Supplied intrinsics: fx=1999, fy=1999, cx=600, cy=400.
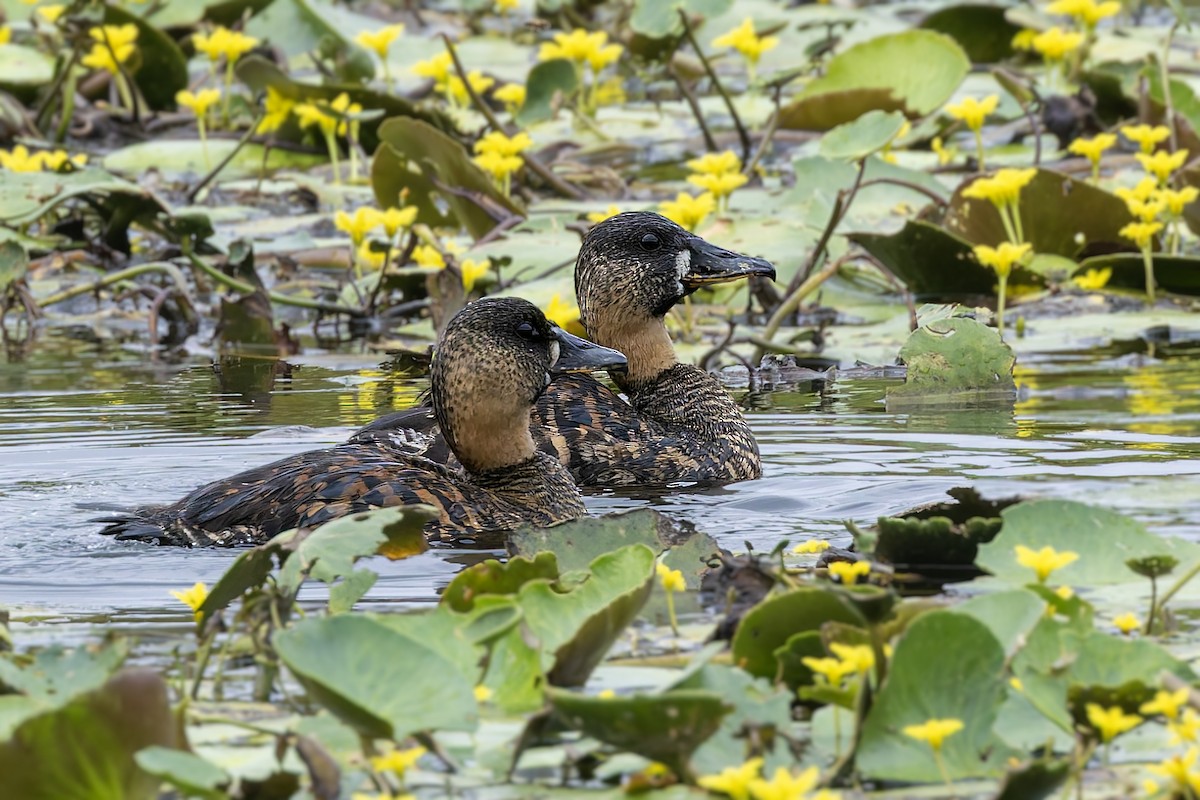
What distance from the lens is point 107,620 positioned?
504 cm

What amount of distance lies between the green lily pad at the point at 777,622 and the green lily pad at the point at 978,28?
40.0 ft

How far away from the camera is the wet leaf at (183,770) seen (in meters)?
3.05

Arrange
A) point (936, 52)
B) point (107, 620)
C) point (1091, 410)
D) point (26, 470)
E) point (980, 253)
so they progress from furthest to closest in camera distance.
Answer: point (936, 52), point (980, 253), point (1091, 410), point (26, 470), point (107, 620)

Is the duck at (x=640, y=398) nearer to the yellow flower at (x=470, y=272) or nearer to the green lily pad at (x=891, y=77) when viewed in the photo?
Result: the yellow flower at (x=470, y=272)

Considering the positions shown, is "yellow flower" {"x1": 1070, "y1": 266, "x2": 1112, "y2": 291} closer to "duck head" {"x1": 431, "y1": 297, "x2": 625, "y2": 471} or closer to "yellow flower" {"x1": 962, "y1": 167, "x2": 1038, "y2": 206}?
"yellow flower" {"x1": 962, "y1": 167, "x2": 1038, "y2": 206}

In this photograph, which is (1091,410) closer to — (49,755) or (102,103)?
(49,755)

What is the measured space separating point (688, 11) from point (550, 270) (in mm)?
3189

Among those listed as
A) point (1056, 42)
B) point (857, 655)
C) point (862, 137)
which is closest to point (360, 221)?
point (862, 137)

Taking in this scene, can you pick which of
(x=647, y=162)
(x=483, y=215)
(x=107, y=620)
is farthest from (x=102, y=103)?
(x=107, y=620)

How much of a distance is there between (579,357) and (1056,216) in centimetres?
419

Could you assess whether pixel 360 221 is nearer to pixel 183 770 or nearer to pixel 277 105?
pixel 277 105

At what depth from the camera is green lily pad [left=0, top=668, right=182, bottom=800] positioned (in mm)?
3229

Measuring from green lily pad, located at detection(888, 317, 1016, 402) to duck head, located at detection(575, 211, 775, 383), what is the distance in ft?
2.76

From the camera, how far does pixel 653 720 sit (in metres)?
3.29
